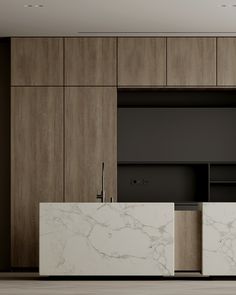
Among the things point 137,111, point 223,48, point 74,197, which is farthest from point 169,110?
point 74,197

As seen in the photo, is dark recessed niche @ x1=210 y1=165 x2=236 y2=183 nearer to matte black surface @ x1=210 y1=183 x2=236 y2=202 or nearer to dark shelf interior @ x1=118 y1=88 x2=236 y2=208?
dark shelf interior @ x1=118 y1=88 x2=236 y2=208

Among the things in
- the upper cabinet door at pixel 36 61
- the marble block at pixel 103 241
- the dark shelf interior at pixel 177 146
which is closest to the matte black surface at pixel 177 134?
the dark shelf interior at pixel 177 146

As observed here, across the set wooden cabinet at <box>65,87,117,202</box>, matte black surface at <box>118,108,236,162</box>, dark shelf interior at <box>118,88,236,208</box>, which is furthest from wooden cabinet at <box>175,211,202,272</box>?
matte black surface at <box>118,108,236,162</box>

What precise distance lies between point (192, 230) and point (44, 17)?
10.0 ft

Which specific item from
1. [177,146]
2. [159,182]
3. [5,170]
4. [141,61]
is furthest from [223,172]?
[5,170]

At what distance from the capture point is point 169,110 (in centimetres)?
1098

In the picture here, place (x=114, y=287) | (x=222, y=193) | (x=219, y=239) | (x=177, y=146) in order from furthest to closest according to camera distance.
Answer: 1. (x=222, y=193)
2. (x=177, y=146)
3. (x=219, y=239)
4. (x=114, y=287)

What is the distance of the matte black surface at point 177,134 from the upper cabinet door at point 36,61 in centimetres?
120

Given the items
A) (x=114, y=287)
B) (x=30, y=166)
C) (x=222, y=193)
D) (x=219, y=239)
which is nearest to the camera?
(x=114, y=287)

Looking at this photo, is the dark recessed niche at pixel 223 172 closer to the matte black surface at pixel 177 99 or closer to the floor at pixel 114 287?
the matte black surface at pixel 177 99

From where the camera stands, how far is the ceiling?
8578 mm

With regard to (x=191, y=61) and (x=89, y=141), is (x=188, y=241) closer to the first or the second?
(x=89, y=141)

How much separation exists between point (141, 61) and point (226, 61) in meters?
1.12

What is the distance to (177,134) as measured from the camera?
10961mm
